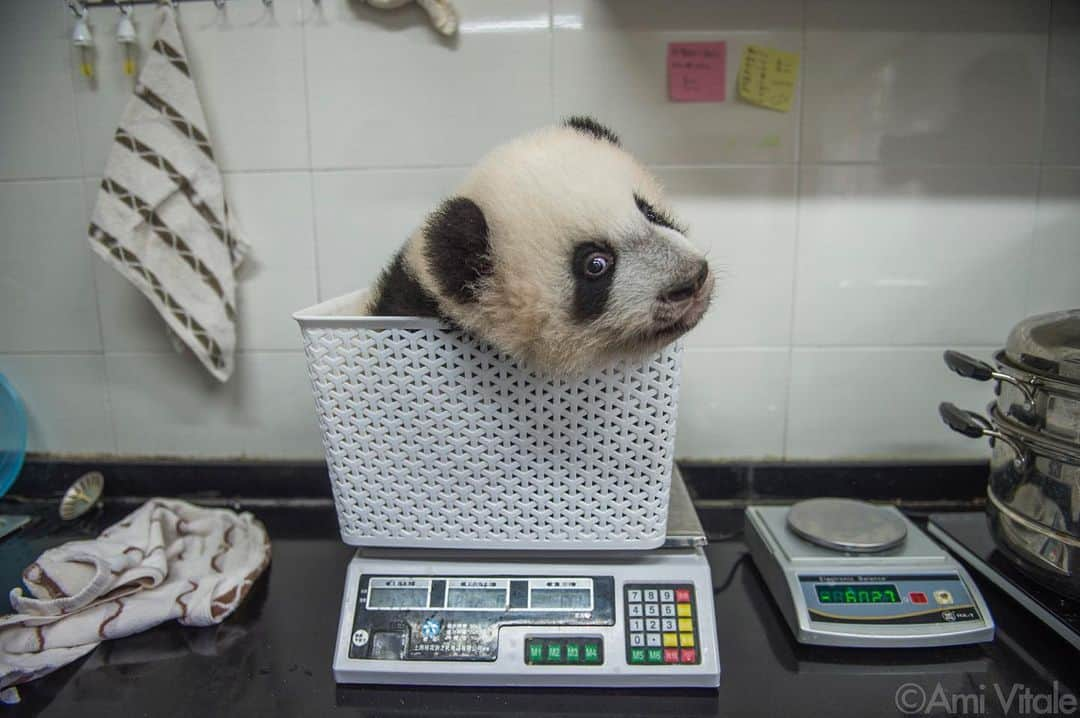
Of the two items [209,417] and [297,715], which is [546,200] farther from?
[209,417]

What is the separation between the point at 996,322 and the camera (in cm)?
108

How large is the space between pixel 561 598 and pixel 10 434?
39.4 inches

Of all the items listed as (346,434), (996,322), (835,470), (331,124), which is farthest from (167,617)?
(996,322)

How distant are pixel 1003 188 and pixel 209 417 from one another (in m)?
1.37

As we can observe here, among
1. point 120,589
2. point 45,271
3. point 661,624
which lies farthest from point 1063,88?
point 45,271

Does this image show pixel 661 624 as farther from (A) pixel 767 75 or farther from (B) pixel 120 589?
(A) pixel 767 75

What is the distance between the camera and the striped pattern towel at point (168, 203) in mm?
987

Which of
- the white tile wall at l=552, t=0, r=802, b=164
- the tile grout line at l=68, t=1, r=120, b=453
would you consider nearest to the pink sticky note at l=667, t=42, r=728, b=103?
the white tile wall at l=552, t=0, r=802, b=164

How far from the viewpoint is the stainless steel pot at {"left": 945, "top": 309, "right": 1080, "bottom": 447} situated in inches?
29.2

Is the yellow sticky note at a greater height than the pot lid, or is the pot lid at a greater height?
the yellow sticky note

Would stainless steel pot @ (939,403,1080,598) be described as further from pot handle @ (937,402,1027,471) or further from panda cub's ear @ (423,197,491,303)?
panda cub's ear @ (423,197,491,303)

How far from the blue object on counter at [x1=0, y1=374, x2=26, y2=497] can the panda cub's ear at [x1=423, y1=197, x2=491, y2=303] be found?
0.94m

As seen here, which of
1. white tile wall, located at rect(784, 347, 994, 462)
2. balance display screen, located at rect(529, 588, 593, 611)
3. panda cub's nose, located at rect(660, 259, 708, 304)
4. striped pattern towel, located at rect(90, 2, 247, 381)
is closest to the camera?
panda cub's nose, located at rect(660, 259, 708, 304)

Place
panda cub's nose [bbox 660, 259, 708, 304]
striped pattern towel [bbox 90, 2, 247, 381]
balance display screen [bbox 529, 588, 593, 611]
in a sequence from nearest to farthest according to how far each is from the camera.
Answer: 1. panda cub's nose [bbox 660, 259, 708, 304]
2. balance display screen [bbox 529, 588, 593, 611]
3. striped pattern towel [bbox 90, 2, 247, 381]
